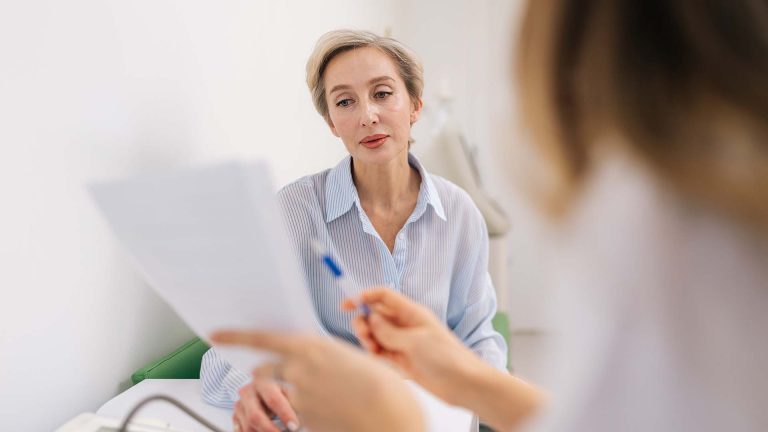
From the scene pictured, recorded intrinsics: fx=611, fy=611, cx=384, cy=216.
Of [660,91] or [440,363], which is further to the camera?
[440,363]

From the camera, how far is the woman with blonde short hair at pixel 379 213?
4.42 feet

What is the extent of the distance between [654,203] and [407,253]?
101 cm

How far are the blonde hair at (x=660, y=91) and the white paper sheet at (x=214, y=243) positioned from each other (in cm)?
25

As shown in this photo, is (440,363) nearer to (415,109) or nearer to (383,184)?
(383,184)

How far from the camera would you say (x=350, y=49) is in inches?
53.4

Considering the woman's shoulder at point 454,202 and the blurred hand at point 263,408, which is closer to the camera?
the blurred hand at point 263,408

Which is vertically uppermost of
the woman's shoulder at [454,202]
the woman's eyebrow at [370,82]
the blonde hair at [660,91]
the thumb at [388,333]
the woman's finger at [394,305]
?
the blonde hair at [660,91]

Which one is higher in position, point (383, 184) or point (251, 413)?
point (383, 184)

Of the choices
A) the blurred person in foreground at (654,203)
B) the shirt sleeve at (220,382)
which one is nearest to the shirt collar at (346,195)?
the shirt sleeve at (220,382)

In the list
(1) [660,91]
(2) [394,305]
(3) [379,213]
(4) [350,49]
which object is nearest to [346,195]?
(3) [379,213]

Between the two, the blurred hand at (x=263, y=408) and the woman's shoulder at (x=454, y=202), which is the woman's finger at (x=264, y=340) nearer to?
the blurred hand at (x=263, y=408)

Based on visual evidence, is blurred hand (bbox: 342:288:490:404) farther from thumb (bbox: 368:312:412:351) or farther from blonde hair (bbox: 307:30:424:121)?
blonde hair (bbox: 307:30:424:121)

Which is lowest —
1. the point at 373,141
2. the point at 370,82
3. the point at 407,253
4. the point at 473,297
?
the point at 473,297

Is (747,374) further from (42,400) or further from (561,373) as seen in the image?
(42,400)
